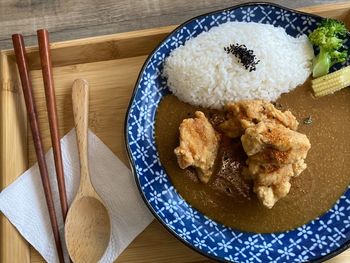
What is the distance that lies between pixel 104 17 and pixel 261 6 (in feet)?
3.18

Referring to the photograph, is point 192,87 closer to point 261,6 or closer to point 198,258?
point 261,6

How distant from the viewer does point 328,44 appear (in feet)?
8.08

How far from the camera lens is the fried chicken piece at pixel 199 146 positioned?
231cm

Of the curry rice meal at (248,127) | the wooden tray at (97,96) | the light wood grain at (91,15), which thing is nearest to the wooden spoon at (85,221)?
the wooden tray at (97,96)

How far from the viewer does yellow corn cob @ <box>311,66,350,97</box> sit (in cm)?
252

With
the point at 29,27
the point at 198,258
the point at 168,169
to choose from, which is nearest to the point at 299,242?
the point at 198,258

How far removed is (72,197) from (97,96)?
1.89 ft

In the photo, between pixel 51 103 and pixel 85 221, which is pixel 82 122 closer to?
pixel 51 103

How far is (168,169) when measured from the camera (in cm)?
246

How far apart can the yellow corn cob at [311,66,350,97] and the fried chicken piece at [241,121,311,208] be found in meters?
0.38

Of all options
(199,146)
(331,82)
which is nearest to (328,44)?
(331,82)

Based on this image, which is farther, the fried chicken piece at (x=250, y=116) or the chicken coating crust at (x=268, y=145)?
the fried chicken piece at (x=250, y=116)

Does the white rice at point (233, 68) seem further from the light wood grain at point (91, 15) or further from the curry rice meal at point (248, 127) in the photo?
the light wood grain at point (91, 15)

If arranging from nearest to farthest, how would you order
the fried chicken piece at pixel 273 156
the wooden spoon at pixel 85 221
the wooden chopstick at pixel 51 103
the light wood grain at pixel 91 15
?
the fried chicken piece at pixel 273 156
the wooden spoon at pixel 85 221
the wooden chopstick at pixel 51 103
the light wood grain at pixel 91 15
